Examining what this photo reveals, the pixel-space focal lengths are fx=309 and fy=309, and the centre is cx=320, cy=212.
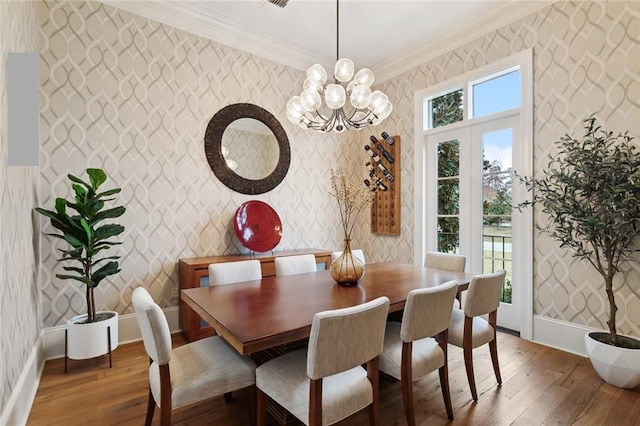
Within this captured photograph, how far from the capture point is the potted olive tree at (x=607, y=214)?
6.97 ft

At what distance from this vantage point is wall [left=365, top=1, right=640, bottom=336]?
2434 millimetres

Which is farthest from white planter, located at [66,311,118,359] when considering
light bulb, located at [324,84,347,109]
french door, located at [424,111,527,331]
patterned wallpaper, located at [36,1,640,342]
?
french door, located at [424,111,527,331]

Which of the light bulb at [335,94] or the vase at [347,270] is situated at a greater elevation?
the light bulb at [335,94]

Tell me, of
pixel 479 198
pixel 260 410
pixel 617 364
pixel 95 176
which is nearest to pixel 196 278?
pixel 95 176

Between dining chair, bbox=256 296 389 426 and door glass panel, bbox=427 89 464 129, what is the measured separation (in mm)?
2999

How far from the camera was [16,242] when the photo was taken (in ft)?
6.09

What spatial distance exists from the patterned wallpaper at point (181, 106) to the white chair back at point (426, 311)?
1768 millimetres

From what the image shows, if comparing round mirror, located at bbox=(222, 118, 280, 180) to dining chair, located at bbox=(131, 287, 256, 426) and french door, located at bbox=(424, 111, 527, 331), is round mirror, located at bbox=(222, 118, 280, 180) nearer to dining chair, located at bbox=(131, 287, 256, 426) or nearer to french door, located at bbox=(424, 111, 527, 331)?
french door, located at bbox=(424, 111, 527, 331)

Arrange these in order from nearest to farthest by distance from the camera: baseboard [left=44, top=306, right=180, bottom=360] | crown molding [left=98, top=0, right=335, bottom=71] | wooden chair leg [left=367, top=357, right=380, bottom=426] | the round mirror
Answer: wooden chair leg [left=367, top=357, right=380, bottom=426] → baseboard [left=44, top=306, right=180, bottom=360] → crown molding [left=98, top=0, right=335, bottom=71] → the round mirror

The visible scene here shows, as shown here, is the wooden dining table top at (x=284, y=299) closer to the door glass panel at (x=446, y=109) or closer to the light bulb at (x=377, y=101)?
the light bulb at (x=377, y=101)

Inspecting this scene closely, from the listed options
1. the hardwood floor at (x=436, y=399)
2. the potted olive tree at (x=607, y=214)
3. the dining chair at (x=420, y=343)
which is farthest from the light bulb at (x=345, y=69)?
the hardwood floor at (x=436, y=399)

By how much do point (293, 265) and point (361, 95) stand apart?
150cm

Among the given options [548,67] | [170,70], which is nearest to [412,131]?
[548,67]

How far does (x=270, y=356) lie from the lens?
1.85 metres
